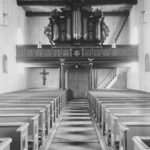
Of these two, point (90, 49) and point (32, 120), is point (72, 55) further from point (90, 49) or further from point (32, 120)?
point (32, 120)

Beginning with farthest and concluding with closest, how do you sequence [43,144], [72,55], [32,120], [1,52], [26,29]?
1. [26,29]
2. [72,55]
3. [1,52]
4. [43,144]
5. [32,120]

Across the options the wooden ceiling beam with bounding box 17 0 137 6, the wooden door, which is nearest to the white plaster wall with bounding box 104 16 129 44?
the wooden door

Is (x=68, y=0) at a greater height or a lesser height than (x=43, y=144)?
greater

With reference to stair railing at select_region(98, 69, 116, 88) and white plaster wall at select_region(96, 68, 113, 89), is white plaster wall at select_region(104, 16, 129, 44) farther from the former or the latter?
stair railing at select_region(98, 69, 116, 88)

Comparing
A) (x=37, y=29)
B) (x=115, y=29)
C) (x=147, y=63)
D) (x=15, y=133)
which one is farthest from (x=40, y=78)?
(x=15, y=133)

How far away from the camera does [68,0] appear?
2123cm

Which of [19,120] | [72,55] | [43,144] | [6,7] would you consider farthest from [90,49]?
[19,120]

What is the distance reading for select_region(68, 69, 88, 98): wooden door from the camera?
2539 centimetres

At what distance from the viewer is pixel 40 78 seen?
1026 inches

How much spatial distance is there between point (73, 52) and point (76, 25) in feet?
6.66

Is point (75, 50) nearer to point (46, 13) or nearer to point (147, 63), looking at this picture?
point (147, 63)

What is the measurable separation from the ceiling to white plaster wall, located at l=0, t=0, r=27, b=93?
3.55ft

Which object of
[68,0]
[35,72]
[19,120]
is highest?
[68,0]

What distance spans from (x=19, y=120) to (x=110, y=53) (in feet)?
52.1
